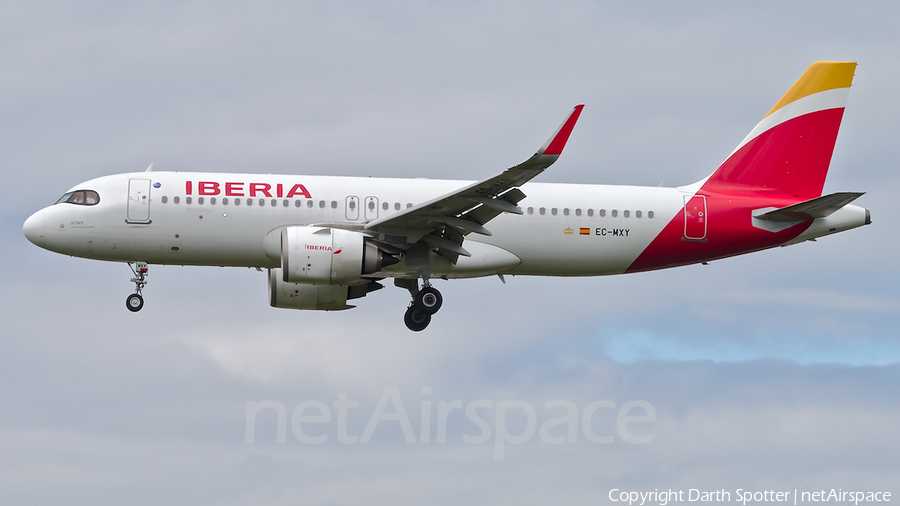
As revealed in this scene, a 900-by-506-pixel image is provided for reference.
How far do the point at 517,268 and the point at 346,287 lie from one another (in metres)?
5.72

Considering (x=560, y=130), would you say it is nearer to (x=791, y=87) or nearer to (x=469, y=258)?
(x=469, y=258)

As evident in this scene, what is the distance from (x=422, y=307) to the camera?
1243 inches

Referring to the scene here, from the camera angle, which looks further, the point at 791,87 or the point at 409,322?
the point at 791,87

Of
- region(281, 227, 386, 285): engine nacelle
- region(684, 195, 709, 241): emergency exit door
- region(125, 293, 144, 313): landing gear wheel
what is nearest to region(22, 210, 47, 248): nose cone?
region(125, 293, 144, 313): landing gear wheel

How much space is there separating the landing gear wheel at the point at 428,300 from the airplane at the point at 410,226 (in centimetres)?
4

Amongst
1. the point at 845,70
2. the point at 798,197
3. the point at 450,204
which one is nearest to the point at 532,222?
the point at 450,204

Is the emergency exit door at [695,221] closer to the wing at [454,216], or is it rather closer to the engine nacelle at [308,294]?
the wing at [454,216]

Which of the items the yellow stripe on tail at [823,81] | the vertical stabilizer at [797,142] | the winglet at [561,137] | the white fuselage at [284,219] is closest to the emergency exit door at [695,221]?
the white fuselage at [284,219]

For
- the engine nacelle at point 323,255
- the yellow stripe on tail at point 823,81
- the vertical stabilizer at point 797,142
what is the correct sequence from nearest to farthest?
1. the engine nacelle at point 323,255
2. the vertical stabilizer at point 797,142
3. the yellow stripe on tail at point 823,81

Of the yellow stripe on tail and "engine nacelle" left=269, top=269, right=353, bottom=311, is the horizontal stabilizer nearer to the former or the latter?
the yellow stripe on tail

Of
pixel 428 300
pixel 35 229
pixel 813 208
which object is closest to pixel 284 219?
pixel 428 300

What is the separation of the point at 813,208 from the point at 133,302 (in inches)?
791

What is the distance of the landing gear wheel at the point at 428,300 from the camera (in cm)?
3156

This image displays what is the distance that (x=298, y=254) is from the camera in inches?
1137
